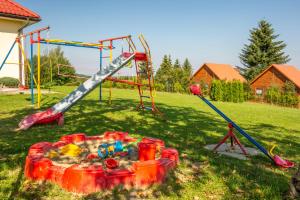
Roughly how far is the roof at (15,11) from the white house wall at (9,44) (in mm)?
657

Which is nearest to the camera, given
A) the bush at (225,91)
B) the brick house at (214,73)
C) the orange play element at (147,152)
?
the orange play element at (147,152)

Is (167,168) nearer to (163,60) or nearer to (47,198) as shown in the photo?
(47,198)

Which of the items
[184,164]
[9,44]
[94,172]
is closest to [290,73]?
[9,44]

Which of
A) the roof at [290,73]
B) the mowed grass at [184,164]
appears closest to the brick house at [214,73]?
the roof at [290,73]

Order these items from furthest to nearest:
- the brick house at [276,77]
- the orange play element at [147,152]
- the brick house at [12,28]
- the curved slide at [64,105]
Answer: the brick house at [276,77] < the brick house at [12,28] < the curved slide at [64,105] < the orange play element at [147,152]

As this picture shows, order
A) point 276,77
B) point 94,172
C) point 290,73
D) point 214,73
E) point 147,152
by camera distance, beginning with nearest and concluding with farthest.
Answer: point 94,172 → point 147,152 → point 290,73 → point 276,77 → point 214,73

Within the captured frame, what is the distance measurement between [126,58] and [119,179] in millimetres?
7030

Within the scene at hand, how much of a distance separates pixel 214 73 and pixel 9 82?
30.7 m

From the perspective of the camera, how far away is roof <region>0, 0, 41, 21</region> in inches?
669

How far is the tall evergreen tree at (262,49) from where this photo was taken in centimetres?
4322

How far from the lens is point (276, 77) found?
34625 millimetres

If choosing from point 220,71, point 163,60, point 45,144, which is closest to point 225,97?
point 220,71

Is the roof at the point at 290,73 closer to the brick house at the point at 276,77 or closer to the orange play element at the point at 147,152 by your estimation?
the brick house at the point at 276,77

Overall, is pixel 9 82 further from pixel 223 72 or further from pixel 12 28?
pixel 223 72
